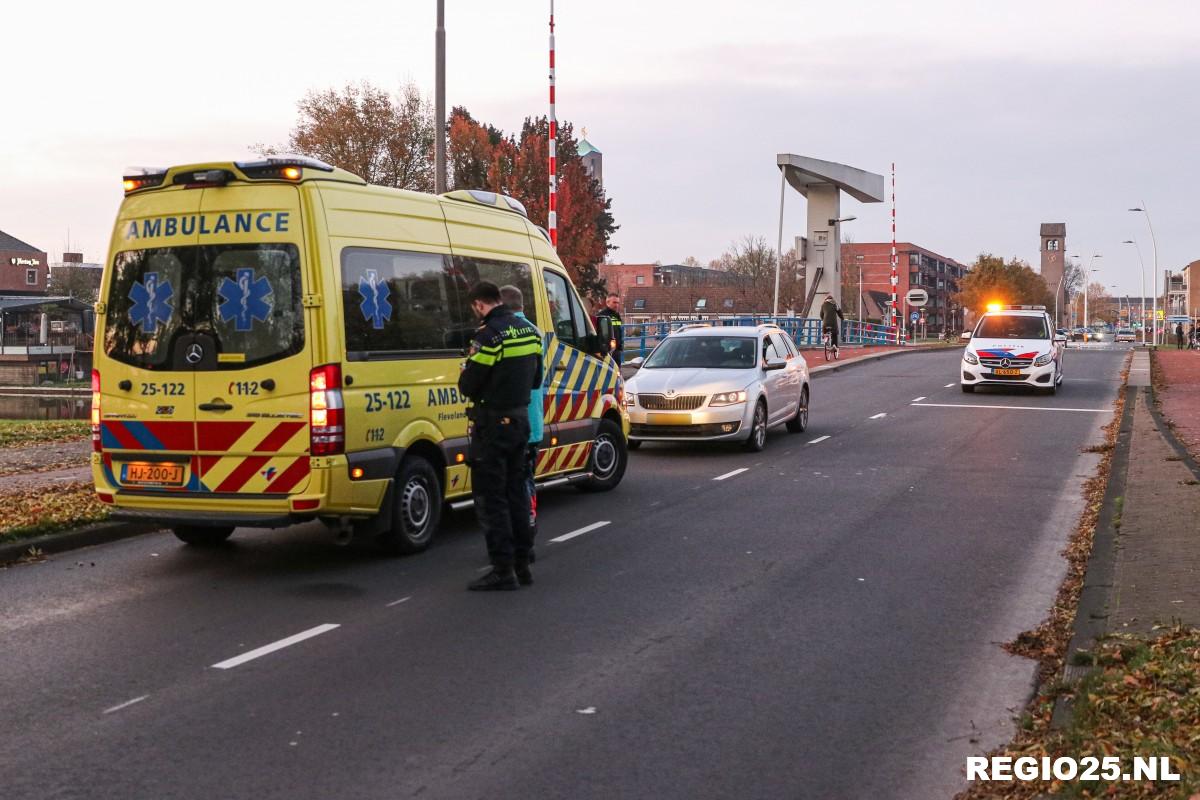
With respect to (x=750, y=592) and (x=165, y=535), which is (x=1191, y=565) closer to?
(x=750, y=592)

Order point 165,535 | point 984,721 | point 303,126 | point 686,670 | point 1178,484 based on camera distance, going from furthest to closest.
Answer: point 303,126 < point 1178,484 < point 165,535 < point 686,670 < point 984,721

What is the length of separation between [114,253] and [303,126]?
167ft

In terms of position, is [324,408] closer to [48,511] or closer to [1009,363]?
[48,511]

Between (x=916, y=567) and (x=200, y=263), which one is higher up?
(x=200, y=263)

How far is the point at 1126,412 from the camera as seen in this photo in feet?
66.2

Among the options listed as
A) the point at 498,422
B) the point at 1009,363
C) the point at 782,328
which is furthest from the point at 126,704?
the point at 782,328

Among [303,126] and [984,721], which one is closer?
[984,721]

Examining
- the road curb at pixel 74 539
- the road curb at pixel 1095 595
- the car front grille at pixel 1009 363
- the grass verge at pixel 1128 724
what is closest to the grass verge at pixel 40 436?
the road curb at pixel 74 539

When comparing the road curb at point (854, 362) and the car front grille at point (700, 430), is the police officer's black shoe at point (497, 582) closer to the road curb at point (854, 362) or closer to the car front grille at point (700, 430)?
the car front grille at point (700, 430)

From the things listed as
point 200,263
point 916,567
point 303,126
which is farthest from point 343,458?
point 303,126

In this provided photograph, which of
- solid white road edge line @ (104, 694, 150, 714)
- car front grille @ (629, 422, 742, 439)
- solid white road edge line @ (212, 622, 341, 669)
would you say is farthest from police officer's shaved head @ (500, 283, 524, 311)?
car front grille @ (629, 422, 742, 439)

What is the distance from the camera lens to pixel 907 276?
552ft

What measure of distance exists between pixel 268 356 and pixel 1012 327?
814 inches

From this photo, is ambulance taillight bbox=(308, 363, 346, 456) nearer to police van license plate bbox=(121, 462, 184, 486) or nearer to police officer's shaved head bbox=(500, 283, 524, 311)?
police van license plate bbox=(121, 462, 184, 486)
